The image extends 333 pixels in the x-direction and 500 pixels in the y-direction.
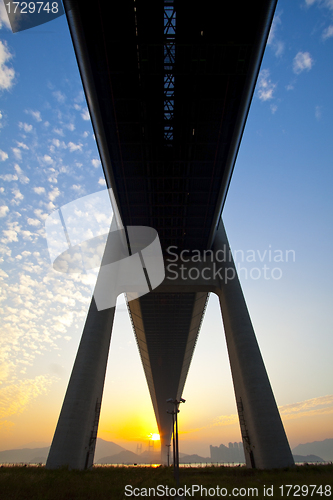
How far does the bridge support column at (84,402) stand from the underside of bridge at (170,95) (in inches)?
369

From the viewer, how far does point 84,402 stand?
733 inches

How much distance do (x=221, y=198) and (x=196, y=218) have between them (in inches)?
137

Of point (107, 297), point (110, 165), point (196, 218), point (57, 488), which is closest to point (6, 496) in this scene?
point (57, 488)

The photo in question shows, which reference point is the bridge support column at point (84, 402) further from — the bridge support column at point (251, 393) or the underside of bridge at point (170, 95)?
the bridge support column at point (251, 393)

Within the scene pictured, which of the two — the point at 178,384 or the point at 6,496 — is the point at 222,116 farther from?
the point at 178,384

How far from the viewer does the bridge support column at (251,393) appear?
17.3 meters

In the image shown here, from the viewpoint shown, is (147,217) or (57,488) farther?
(147,217)

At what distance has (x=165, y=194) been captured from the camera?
75.4 ft

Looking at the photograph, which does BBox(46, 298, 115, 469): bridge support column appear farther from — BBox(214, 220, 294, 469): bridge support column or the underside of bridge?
BBox(214, 220, 294, 469): bridge support column

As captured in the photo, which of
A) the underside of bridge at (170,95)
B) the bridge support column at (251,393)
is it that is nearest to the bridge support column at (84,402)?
the underside of bridge at (170,95)

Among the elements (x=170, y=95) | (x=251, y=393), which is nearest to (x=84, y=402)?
(x=251, y=393)

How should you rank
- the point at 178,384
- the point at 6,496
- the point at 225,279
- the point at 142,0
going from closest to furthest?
the point at 6,496
the point at 142,0
the point at 225,279
the point at 178,384

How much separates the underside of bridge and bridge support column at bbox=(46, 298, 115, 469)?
30.8 ft

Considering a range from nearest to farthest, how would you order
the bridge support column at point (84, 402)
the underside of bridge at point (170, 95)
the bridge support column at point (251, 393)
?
the underside of bridge at point (170, 95), the bridge support column at point (84, 402), the bridge support column at point (251, 393)
